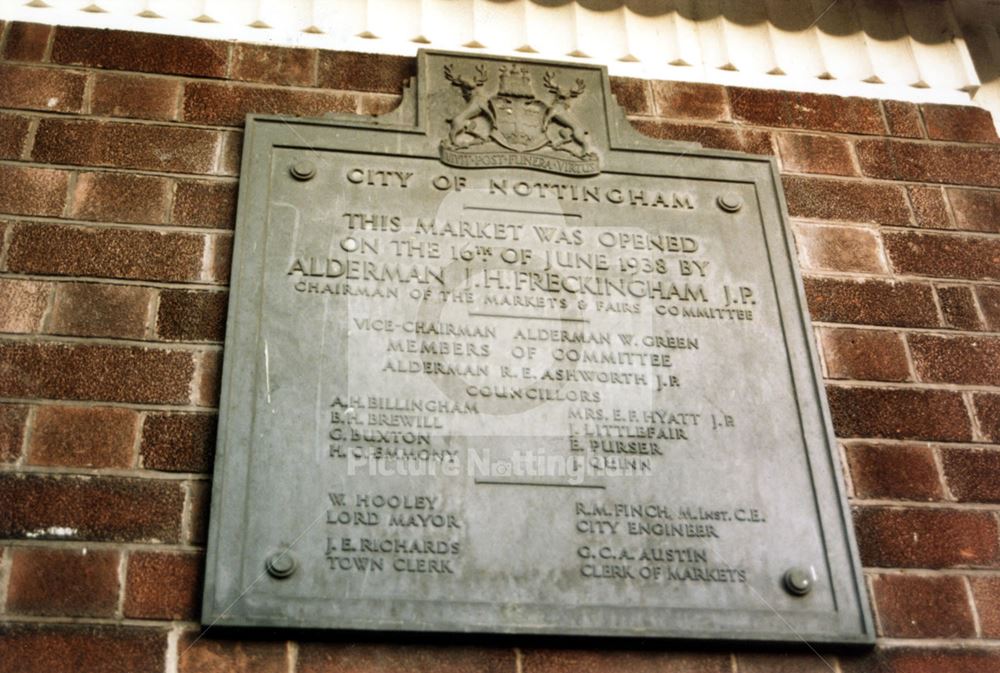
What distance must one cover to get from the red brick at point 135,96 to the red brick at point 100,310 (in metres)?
0.77

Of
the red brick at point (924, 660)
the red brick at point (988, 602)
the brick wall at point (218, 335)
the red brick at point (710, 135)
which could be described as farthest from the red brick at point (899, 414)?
the red brick at point (710, 135)

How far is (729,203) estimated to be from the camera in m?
4.23

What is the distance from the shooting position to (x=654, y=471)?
3.62 metres

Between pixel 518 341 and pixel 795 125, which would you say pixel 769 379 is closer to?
pixel 518 341

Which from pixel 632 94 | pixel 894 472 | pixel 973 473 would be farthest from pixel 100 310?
pixel 973 473

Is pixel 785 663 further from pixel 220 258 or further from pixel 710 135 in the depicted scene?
pixel 220 258

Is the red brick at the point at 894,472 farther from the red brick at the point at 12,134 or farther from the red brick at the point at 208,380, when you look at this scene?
the red brick at the point at 12,134

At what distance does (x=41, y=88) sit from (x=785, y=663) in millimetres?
3292

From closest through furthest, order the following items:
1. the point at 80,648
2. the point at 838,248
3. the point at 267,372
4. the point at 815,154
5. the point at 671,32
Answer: the point at 80,648 < the point at 267,372 < the point at 838,248 < the point at 815,154 < the point at 671,32

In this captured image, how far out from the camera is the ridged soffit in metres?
4.45

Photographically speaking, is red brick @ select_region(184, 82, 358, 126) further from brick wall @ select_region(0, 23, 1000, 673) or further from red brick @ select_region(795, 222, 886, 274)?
red brick @ select_region(795, 222, 886, 274)

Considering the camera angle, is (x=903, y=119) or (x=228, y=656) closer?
(x=228, y=656)

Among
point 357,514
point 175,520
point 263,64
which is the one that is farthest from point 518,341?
point 263,64

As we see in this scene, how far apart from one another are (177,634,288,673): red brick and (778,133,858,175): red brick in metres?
2.68
